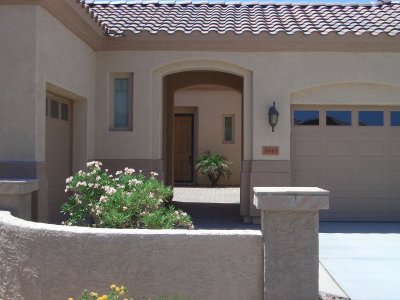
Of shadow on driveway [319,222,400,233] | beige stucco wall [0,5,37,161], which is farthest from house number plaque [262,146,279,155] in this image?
beige stucco wall [0,5,37,161]

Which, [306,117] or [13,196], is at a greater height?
[306,117]

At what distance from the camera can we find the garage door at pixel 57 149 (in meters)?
9.74

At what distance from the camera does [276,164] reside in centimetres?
1175

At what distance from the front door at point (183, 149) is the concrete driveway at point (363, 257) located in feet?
36.8

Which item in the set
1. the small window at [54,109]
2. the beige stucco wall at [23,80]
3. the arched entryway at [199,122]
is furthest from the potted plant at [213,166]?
the beige stucco wall at [23,80]

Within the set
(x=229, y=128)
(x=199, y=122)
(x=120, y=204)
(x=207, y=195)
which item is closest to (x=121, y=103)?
(x=120, y=204)

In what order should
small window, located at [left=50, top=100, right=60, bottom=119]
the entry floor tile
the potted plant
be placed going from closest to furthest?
small window, located at [left=50, top=100, right=60, bottom=119] < the entry floor tile < the potted plant

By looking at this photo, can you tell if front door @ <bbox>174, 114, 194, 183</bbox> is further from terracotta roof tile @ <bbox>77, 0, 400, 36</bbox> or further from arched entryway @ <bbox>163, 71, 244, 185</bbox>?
terracotta roof tile @ <bbox>77, 0, 400, 36</bbox>

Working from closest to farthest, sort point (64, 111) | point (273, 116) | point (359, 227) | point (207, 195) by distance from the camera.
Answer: point (64, 111) → point (359, 227) → point (273, 116) → point (207, 195)

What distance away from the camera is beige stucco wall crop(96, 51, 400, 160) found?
38.6 ft

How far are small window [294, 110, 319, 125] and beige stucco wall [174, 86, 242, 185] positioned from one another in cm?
979

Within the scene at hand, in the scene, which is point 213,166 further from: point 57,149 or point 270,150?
point 57,149

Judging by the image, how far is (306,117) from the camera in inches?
484

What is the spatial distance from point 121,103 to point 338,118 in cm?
465
